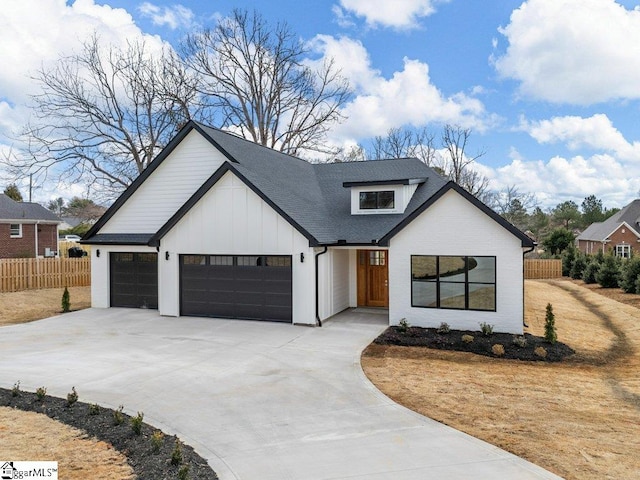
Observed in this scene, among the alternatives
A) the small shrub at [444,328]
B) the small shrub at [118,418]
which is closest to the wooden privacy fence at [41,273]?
the small shrub at [118,418]

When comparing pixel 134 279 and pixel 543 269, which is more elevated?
pixel 134 279

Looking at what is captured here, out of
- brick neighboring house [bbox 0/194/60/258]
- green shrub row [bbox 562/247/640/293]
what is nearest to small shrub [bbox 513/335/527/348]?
green shrub row [bbox 562/247/640/293]

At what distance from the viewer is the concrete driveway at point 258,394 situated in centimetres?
542

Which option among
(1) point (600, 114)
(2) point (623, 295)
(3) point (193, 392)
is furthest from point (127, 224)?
(1) point (600, 114)

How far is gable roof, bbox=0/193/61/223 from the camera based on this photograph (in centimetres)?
3269

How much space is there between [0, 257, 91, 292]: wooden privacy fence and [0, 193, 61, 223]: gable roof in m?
12.6

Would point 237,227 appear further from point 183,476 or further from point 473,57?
point 473,57

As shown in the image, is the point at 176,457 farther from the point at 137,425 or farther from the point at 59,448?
the point at 59,448

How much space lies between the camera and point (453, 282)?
1337 cm

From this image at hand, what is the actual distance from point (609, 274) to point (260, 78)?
27.7 meters

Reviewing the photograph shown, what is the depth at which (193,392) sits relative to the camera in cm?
809

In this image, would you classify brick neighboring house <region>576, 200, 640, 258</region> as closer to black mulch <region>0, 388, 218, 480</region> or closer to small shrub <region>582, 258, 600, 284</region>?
small shrub <region>582, 258, 600, 284</region>

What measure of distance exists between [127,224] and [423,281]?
12.1 m

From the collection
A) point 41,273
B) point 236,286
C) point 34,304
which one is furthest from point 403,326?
point 41,273
